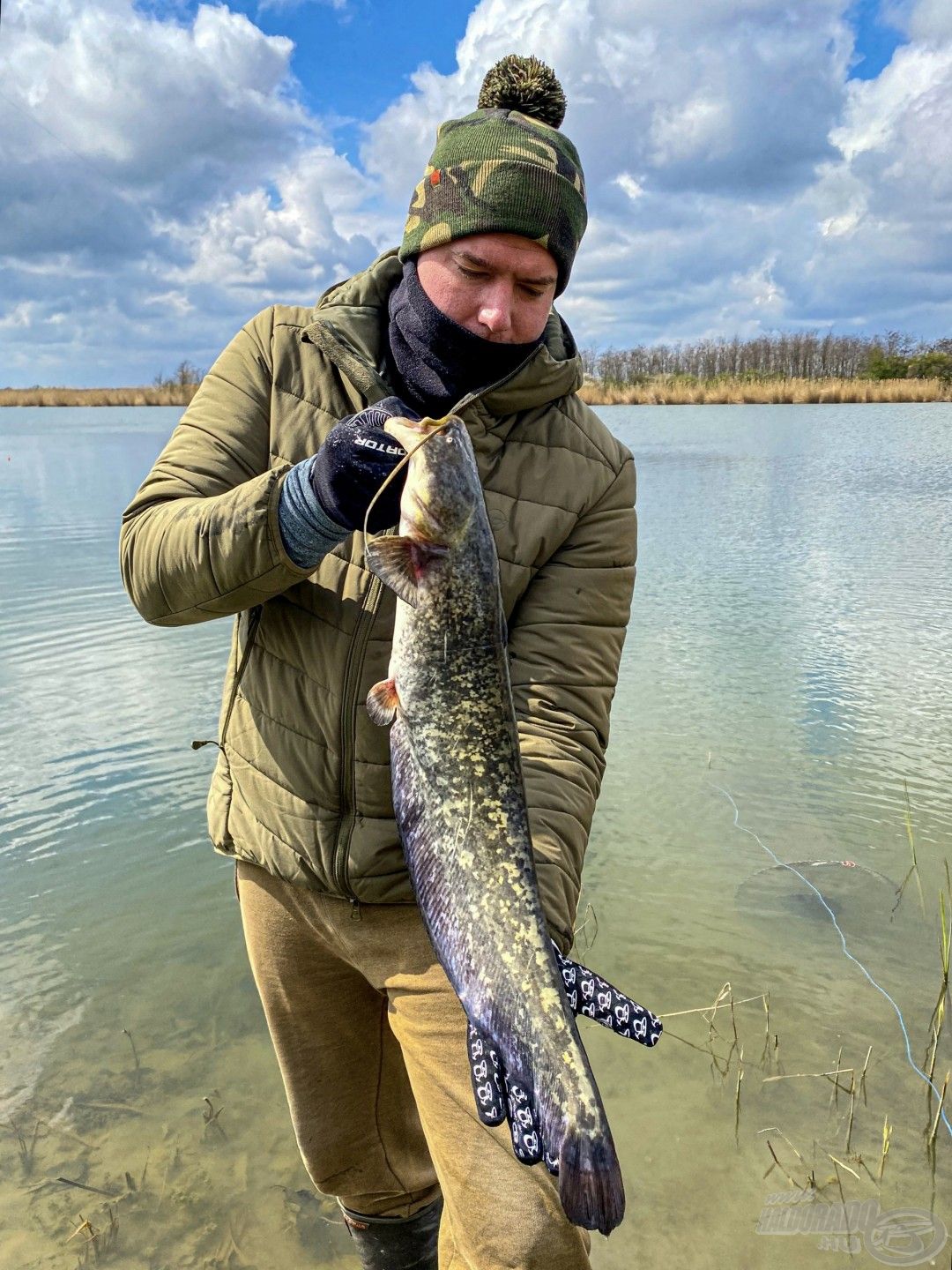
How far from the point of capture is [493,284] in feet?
8.62

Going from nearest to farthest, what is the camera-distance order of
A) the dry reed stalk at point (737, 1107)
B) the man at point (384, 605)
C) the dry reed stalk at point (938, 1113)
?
the man at point (384, 605) < the dry reed stalk at point (938, 1113) < the dry reed stalk at point (737, 1107)

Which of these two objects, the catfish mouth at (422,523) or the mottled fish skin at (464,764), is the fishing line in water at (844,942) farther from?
the catfish mouth at (422,523)

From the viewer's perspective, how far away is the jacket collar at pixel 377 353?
2.56 meters

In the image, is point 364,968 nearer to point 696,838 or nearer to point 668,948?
point 668,948

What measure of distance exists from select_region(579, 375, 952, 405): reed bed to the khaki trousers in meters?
50.7

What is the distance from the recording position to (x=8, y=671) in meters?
9.10

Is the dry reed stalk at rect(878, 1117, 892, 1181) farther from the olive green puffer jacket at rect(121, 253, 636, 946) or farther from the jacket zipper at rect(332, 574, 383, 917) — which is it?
the jacket zipper at rect(332, 574, 383, 917)

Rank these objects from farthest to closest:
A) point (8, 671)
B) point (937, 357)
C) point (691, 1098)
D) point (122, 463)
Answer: point (937, 357) → point (122, 463) → point (8, 671) → point (691, 1098)

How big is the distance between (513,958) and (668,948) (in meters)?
3.37

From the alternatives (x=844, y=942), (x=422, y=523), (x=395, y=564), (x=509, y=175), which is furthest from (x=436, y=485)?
(x=844, y=942)

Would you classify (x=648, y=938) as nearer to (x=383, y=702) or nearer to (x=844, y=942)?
(x=844, y=942)

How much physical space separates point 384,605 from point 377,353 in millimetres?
784

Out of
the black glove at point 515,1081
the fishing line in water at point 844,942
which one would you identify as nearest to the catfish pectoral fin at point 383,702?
the black glove at point 515,1081

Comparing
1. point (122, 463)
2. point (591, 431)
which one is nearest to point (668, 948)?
point (591, 431)
